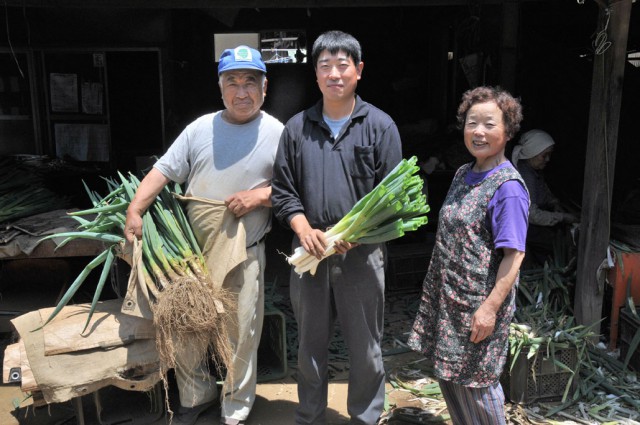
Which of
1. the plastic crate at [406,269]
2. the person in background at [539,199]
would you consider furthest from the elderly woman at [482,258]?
the plastic crate at [406,269]

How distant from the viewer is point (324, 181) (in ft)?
7.84

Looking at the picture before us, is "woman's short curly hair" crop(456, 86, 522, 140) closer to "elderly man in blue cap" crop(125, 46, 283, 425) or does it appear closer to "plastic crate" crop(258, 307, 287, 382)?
"elderly man in blue cap" crop(125, 46, 283, 425)

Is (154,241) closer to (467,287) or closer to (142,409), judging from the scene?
(142,409)

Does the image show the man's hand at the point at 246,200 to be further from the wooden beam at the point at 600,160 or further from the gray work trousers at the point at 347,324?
the wooden beam at the point at 600,160

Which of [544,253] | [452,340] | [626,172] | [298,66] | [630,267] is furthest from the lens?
[298,66]

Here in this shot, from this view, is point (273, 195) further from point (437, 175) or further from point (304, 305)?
point (437, 175)

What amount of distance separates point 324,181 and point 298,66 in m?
5.35

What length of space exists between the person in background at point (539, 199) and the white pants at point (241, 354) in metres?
2.12

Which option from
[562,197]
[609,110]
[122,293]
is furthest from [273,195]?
[562,197]

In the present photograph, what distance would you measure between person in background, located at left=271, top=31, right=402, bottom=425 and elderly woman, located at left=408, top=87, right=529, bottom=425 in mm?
324

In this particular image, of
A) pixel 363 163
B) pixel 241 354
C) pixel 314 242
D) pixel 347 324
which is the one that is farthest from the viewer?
pixel 241 354

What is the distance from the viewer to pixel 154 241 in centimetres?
262

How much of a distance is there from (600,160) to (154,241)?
251 centimetres

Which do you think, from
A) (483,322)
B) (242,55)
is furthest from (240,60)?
(483,322)
